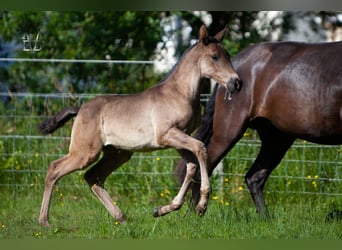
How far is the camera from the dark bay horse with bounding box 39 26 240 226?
23.2 ft

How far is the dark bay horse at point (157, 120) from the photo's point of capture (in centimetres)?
706

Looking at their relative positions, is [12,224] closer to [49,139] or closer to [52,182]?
[52,182]

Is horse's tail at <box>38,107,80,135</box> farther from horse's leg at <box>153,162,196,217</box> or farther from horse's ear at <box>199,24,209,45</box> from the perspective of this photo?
horse's ear at <box>199,24,209,45</box>

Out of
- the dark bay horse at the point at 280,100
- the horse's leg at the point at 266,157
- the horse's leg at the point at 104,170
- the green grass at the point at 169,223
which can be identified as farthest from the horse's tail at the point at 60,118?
the horse's leg at the point at 266,157

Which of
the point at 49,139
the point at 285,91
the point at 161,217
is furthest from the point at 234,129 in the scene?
the point at 49,139

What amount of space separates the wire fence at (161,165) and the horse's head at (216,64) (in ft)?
8.95

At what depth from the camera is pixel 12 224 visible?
7.67m

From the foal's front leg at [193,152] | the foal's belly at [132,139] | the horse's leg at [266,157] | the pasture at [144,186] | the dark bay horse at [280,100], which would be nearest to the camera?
the foal's front leg at [193,152]

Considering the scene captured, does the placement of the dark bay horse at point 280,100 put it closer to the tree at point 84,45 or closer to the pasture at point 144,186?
the pasture at point 144,186

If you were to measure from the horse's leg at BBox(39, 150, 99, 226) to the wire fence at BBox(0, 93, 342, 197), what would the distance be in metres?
2.10

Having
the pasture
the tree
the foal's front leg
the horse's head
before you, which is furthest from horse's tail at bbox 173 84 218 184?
the tree

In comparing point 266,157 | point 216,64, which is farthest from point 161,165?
point 216,64

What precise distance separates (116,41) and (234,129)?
556 centimetres

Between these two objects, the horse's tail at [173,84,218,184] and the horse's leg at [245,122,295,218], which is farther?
the horse's leg at [245,122,295,218]
